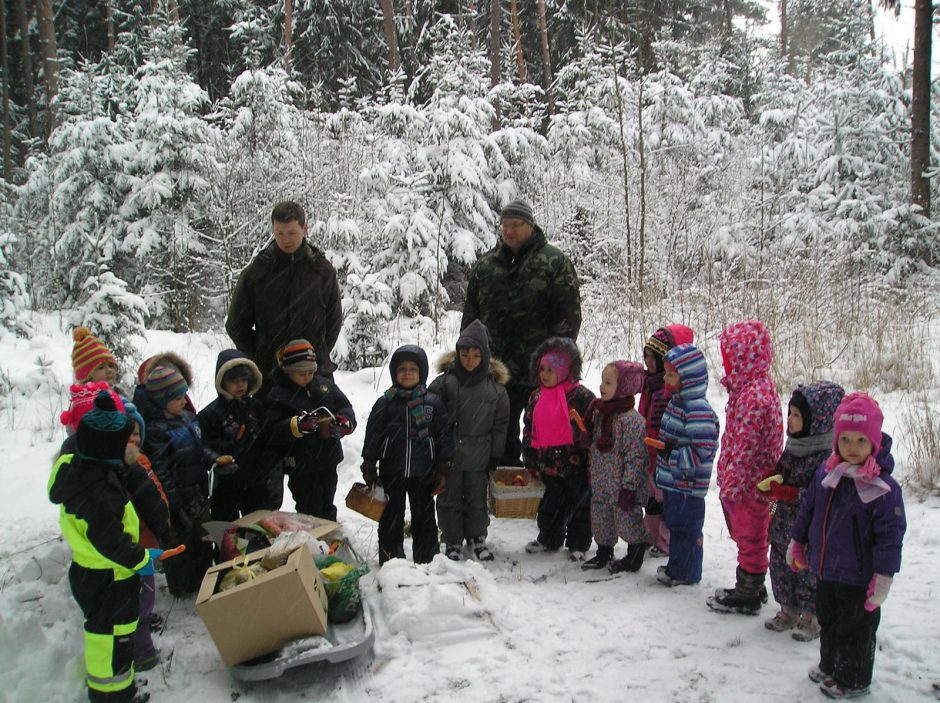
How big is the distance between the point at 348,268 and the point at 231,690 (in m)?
7.32

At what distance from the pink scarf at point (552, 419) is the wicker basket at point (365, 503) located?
112 cm

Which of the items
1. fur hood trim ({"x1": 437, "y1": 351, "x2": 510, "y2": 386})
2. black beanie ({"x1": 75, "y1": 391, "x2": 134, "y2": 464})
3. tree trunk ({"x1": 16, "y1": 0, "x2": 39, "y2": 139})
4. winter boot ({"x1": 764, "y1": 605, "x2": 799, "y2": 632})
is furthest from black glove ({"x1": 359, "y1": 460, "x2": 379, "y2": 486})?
tree trunk ({"x1": 16, "y1": 0, "x2": 39, "y2": 139})

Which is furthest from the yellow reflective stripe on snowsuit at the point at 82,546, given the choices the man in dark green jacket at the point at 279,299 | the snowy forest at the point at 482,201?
the snowy forest at the point at 482,201

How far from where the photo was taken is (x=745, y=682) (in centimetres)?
300

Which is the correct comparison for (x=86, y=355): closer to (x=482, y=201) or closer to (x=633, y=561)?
(x=633, y=561)

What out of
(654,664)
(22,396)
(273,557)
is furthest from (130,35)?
(654,664)

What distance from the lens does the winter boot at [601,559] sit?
4422 millimetres

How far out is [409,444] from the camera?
172 inches

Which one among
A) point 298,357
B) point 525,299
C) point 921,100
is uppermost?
point 921,100

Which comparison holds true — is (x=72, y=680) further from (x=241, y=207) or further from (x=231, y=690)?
(x=241, y=207)

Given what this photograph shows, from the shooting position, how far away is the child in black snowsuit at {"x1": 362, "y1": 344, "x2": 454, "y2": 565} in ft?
14.3

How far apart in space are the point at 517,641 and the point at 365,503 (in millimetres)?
1406

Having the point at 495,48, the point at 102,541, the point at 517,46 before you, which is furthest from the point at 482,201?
the point at 517,46

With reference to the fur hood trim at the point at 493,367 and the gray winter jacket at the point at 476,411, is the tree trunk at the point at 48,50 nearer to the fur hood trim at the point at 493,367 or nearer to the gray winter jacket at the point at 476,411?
the fur hood trim at the point at 493,367
